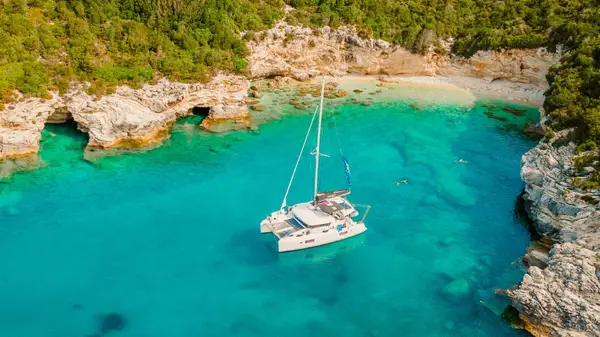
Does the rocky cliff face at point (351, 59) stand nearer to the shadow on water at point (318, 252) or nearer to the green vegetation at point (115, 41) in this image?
the green vegetation at point (115, 41)

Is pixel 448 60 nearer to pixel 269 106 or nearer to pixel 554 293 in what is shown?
pixel 269 106

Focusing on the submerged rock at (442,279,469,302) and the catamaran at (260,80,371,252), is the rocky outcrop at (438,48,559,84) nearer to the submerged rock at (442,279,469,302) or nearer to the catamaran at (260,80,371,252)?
the catamaran at (260,80,371,252)

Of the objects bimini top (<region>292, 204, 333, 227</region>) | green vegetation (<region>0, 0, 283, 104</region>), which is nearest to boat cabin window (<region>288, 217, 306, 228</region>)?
bimini top (<region>292, 204, 333, 227</region>)

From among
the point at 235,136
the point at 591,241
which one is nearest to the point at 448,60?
the point at 235,136

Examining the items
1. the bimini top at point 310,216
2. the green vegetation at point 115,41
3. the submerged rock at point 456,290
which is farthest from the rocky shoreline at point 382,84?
the bimini top at point 310,216

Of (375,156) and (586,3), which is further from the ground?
(586,3)
